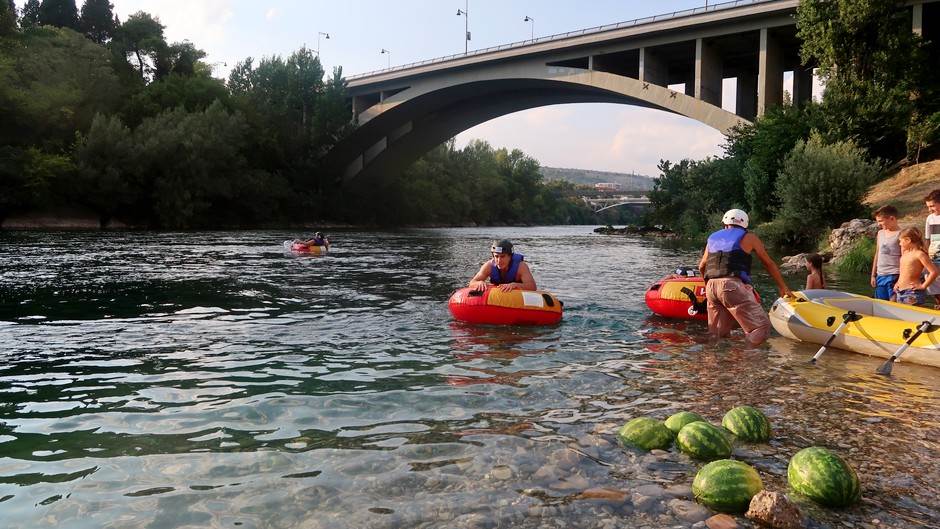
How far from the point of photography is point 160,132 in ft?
144

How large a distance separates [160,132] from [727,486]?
152 ft

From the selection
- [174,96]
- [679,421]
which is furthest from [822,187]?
[174,96]

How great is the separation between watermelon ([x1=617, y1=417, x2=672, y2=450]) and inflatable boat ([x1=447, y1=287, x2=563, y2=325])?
4.69 m

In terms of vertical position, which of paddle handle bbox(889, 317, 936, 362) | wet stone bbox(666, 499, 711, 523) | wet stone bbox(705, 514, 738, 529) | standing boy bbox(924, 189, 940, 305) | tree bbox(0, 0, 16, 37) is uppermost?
tree bbox(0, 0, 16, 37)

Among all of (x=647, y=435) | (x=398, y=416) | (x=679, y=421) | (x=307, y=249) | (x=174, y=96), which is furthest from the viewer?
(x=174, y=96)

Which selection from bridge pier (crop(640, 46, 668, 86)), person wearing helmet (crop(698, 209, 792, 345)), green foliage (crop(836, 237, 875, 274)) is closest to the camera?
person wearing helmet (crop(698, 209, 792, 345))

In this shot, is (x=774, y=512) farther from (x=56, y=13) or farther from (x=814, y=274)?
(x=56, y=13)

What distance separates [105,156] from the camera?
42.2 meters

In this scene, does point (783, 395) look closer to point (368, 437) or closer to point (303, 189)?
point (368, 437)

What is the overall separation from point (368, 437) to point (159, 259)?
17590 mm

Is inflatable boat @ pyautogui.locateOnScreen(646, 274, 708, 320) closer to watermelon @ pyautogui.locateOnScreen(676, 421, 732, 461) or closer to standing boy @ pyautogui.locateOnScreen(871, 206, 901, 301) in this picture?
standing boy @ pyautogui.locateOnScreen(871, 206, 901, 301)

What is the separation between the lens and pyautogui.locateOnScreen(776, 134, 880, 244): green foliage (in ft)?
74.0

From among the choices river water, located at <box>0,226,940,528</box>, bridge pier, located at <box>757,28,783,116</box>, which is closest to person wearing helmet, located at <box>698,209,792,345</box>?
river water, located at <box>0,226,940,528</box>

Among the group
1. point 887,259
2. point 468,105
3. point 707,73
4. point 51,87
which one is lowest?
point 887,259
